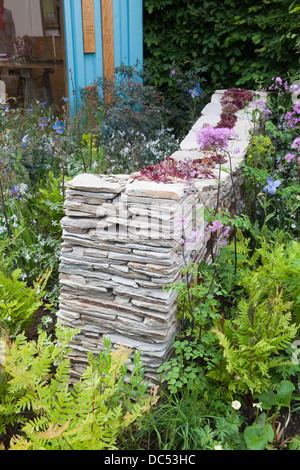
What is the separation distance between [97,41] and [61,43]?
1.61ft

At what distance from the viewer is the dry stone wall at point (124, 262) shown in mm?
2258

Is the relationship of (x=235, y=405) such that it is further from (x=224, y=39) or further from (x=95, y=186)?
(x=224, y=39)

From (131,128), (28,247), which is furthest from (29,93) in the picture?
(28,247)

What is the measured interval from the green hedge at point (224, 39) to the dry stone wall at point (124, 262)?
387 centimetres

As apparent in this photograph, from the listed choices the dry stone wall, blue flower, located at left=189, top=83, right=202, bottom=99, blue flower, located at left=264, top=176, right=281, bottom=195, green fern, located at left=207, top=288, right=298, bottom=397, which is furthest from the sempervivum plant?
green fern, located at left=207, top=288, right=298, bottom=397

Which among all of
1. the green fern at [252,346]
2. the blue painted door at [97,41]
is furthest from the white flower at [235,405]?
the blue painted door at [97,41]

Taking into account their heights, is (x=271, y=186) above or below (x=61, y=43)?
below

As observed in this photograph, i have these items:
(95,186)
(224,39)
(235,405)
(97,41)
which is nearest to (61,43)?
(97,41)

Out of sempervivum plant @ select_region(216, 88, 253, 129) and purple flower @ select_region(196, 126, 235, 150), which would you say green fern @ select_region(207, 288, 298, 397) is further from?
sempervivum plant @ select_region(216, 88, 253, 129)

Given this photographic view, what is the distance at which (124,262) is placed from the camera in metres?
2.37

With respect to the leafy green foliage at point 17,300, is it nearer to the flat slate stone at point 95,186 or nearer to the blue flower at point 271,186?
the flat slate stone at point 95,186

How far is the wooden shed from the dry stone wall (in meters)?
3.55

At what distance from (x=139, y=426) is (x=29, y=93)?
4.90 m
